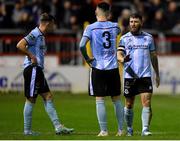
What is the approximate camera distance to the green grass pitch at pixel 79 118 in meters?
14.4

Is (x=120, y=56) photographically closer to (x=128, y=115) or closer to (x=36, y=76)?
(x=128, y=115)

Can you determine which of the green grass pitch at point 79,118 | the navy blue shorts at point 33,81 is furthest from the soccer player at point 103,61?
the navy blue shorts at point 33,81

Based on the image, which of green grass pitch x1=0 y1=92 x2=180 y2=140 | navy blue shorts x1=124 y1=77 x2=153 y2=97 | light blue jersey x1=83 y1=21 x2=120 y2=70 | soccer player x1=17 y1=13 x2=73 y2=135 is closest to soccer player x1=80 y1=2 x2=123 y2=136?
light blue jersey x1=83 y1=21 x2=120 y2=70

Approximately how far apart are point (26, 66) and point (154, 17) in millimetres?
16994

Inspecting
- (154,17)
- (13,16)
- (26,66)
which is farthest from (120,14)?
(26,66)

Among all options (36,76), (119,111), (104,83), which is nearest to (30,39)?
(36,76)

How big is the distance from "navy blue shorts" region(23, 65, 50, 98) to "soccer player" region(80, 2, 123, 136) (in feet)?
3.35

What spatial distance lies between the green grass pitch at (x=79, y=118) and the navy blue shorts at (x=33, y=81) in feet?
2.62

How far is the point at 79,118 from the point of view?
18906mm

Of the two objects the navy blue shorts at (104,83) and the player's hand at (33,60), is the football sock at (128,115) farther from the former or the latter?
the player's hand at (33,60)

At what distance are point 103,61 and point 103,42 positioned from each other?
1.11ft

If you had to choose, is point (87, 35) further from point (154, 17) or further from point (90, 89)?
point (154, 17)

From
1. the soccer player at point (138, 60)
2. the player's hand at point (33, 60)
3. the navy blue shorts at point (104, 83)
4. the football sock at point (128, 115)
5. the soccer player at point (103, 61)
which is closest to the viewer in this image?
the soccer player at point (103, 61)

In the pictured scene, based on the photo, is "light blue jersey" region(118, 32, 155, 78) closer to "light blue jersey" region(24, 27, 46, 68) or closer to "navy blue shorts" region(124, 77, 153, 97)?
"navy blue shorts" region(124, 77, 153, 97)
